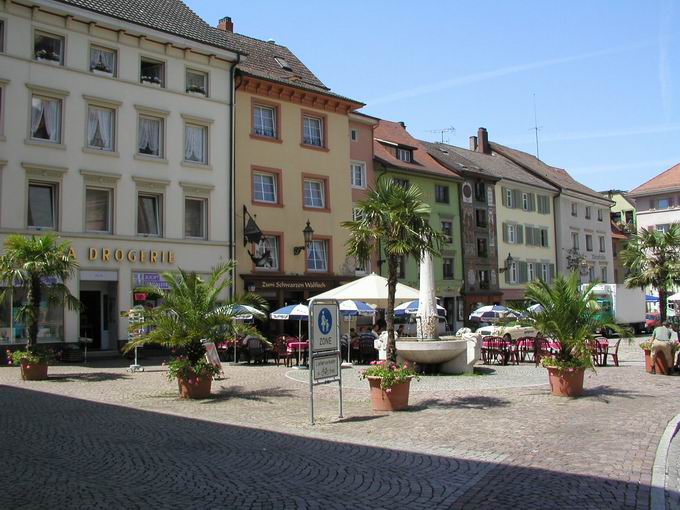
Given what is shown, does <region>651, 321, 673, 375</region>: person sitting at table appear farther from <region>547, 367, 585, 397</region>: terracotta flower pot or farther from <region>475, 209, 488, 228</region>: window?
<region>475, 209, 488, 228</region>: window

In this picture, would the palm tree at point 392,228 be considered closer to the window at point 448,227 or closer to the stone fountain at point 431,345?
the stone fountain at point 431,345

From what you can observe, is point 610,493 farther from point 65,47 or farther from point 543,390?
point 65,47

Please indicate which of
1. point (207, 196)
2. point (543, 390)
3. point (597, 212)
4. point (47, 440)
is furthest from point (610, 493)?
point (597, 212)

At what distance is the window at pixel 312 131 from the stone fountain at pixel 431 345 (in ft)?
59.2

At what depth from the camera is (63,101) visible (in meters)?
26.5

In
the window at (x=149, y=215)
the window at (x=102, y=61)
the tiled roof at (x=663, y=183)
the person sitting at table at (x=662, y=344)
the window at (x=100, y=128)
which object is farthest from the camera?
the tiled roof at (x=663, y=183)

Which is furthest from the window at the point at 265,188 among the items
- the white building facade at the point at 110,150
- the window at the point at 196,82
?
the window at the point at 196,82

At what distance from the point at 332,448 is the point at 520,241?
151 feet

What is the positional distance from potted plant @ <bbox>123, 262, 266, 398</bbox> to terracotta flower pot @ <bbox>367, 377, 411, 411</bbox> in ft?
11.8

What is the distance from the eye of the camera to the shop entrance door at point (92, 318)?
27328 millimetres

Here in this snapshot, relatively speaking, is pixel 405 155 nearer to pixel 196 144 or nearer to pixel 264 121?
pixel 264 121

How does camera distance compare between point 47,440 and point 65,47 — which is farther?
point 65,47

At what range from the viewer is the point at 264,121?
111ft

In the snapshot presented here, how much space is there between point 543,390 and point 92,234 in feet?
59.6
